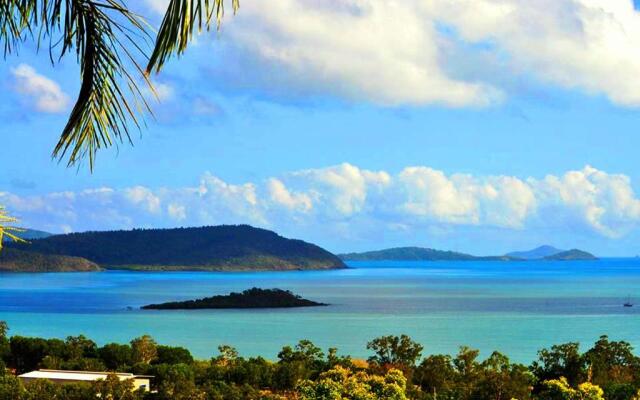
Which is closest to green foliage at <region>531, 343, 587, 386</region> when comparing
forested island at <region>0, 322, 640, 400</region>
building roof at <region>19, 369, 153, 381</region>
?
forested island at <region>0, 322, 640, 400</region>

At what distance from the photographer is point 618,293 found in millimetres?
108750

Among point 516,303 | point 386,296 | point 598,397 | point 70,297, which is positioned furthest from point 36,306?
point 598,397

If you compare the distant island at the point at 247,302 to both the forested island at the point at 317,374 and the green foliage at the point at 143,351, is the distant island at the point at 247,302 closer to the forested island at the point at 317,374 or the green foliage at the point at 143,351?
the forested island at the point at 317,374

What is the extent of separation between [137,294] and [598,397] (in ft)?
329

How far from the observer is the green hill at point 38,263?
177 m

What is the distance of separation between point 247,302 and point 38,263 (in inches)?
4022

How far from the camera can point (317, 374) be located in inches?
1101

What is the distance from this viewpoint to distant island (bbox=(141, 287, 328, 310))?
287 ft

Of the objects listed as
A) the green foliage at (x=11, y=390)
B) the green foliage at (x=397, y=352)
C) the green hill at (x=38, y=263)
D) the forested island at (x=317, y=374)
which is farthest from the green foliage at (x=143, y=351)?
the green hill at (x=38, y=263)

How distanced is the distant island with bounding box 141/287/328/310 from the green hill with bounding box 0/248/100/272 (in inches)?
3803

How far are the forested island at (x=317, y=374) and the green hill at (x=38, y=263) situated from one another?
476 ft

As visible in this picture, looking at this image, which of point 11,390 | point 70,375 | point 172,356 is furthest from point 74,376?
point 172,356

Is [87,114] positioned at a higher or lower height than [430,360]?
higher

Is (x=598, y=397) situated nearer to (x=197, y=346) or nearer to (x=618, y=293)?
(x=197, y=346)
